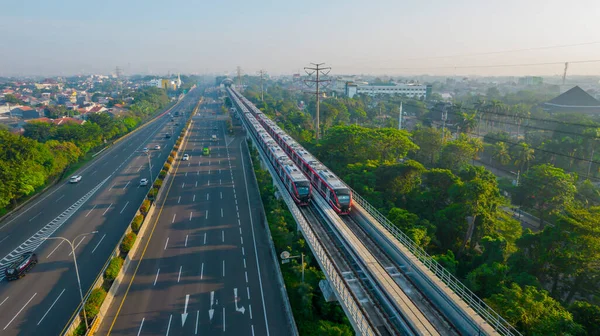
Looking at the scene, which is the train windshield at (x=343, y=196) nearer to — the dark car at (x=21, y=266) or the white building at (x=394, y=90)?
the dark car at (x=21, y=266)

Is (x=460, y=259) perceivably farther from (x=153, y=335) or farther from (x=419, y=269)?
(x=153, y=335)

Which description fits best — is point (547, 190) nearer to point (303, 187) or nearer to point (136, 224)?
point (303, 187)

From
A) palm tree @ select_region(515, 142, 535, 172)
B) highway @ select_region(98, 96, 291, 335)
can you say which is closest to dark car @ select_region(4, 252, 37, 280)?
highway @ select_region(98, 96, 291, 335)

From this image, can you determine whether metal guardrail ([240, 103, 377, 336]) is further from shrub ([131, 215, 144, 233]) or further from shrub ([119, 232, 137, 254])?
shrub ([131, 215, 144, 233])

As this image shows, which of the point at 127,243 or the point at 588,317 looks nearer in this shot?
the point at 588,317

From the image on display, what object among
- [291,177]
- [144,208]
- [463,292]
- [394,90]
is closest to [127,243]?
[144,208]

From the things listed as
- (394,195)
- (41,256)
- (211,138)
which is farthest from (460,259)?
(211,138)

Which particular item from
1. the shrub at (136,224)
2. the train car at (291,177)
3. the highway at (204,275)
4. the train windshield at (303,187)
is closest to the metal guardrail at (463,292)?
the train windshield at (303,187)
